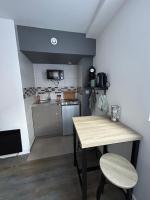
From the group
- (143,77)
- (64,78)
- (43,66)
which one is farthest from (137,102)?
(43,66)

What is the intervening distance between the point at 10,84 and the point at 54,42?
111 cm

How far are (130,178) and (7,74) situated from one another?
84.8 inches

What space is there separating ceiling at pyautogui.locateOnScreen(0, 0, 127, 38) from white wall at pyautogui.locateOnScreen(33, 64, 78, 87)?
4.13 feet

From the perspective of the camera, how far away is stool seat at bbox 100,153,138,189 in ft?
2.74

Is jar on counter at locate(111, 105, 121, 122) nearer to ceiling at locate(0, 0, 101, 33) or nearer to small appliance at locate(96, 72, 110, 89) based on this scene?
small appliance at locate(96, 72, 110, 89)

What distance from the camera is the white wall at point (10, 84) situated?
67.1 inches

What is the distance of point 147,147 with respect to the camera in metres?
1.03

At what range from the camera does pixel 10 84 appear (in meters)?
1.82

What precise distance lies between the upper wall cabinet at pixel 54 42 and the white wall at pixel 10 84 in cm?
18

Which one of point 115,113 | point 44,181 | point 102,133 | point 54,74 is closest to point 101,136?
point 102,133

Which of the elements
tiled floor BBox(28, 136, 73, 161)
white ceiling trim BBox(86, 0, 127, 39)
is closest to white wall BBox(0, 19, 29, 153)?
tiled floor BBox(28, 136, 73, 161)

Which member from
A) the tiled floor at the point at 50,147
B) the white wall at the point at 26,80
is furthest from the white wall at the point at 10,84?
the tiled floor at the point at 50,147

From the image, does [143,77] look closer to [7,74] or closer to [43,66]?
[7,74]

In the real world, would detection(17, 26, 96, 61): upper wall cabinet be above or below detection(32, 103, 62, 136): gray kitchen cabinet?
above
